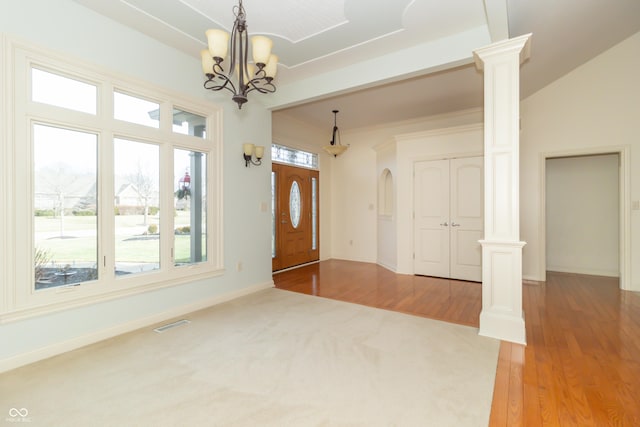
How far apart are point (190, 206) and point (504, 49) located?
147 inches

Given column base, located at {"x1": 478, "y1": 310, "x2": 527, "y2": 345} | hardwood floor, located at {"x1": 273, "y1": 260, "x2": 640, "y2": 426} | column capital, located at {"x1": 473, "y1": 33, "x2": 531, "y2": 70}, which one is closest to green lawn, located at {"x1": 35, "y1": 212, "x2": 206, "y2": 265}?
hardwood floor, located at {"x1": 273, "y1": 260, "x2": 640, "y2": 426}

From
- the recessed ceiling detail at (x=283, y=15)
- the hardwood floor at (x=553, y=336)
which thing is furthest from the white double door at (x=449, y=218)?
the recessed ceiling detail at (x=283, y=15)

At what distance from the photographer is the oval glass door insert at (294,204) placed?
6227 millimetres

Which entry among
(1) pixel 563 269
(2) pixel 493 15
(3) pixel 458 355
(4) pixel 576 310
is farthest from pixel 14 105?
(1) pixel 563 269

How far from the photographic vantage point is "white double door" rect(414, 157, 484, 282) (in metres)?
4.94

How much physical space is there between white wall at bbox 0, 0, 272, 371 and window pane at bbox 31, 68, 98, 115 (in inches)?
9.3

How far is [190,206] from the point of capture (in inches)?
142

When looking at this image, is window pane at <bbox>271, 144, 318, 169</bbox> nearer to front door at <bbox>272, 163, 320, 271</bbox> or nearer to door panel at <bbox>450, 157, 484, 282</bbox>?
front door at <bbox>272, 163, 320, 271</bbox>

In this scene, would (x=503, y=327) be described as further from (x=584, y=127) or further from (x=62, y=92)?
(x=62, y=92)

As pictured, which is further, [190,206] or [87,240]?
[190,206]

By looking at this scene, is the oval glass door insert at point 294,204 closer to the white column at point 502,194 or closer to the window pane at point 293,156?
the window pane at point 293,156

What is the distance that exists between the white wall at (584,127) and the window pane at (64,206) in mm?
6079

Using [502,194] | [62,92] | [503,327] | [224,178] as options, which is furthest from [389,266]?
[62,92]

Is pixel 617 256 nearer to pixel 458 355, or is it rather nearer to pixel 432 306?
pixel 432 306
